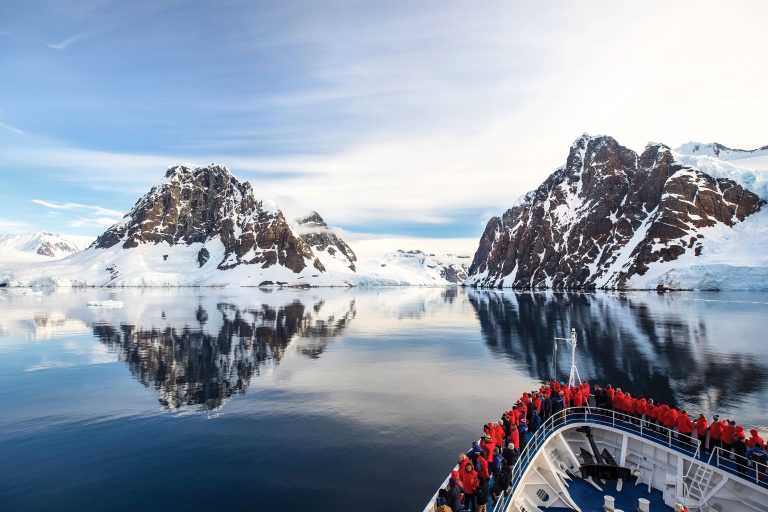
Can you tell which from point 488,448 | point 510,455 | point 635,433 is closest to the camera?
point 488,448

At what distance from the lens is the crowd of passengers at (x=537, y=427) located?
17766mm

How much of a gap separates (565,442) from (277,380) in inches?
1198

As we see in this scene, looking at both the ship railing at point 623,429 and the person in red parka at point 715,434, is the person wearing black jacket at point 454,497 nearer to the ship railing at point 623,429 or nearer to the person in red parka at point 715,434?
the ship railing at point 623,429

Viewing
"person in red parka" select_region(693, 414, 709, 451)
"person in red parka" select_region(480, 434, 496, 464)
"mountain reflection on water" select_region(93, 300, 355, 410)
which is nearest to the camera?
"person in red parka" select_region(480, 434, 496, 464)

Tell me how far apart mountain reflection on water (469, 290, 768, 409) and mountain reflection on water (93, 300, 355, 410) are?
103 feet

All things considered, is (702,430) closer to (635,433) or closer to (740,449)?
(740,449)

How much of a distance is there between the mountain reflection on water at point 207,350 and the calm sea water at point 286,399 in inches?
12.9

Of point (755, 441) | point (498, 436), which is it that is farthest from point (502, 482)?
point (755, 441)

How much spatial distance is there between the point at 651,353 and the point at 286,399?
4754 centimetres

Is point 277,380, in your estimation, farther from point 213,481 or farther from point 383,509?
point 383,509

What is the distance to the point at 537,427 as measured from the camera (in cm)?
2602

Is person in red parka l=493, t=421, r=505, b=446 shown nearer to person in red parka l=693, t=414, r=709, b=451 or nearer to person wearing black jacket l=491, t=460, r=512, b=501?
person wearing black jacket l=491, t=460, r=512, b=501

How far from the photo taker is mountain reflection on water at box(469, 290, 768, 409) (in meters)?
42.1

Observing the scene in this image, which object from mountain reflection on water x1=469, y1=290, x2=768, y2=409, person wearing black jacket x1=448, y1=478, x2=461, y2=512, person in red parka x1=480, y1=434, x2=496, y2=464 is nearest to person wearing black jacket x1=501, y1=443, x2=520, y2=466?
person in red parka x1=480, y1=434, x2=496, y2=464
